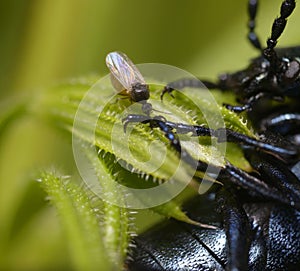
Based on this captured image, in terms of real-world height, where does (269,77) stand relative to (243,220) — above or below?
above

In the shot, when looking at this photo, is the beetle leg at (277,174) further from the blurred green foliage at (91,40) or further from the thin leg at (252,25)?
the blurred green foliage at (91,40)

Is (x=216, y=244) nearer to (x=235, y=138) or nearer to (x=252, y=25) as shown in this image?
(x=235, y=138)

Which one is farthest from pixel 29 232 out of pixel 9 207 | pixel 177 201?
pixel 177 201

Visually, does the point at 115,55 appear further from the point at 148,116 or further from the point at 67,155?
the point at 67,155

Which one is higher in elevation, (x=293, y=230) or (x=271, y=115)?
(x=271, y=115)

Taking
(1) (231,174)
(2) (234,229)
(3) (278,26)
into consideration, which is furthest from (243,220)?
(3) (278,26)

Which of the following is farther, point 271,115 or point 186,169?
point 271,115

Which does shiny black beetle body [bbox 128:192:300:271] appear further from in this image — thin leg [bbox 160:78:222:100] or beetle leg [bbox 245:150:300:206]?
thin leg [bbox 160:78:222:100]

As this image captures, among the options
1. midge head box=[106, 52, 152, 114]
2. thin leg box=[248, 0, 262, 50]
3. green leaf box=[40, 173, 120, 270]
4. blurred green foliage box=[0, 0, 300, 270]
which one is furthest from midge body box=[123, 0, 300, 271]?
blurred green foliage box=[0, 0, 300, 270]
